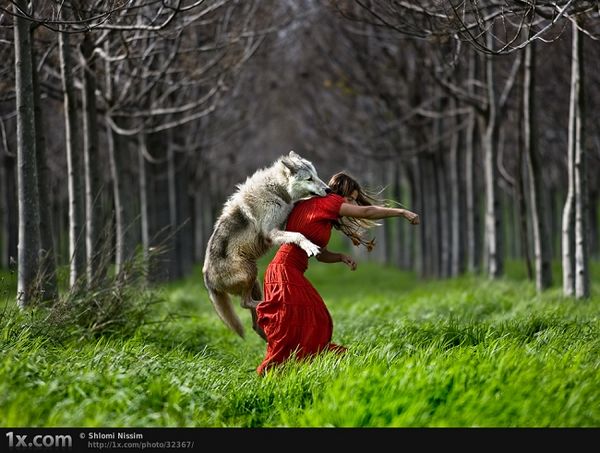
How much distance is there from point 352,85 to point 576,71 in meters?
10.5

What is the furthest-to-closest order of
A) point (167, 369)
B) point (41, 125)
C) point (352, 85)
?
point (352, 85), point (41, 125), point (167, 369)

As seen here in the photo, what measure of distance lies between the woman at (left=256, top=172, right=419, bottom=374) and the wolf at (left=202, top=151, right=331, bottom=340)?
25 cm

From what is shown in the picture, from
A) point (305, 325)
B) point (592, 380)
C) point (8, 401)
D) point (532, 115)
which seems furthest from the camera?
point (532, 115)

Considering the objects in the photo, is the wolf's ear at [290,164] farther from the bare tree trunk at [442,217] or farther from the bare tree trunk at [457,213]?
the bare tree trunk at [442,217]

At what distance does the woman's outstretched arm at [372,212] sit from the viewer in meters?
6.57

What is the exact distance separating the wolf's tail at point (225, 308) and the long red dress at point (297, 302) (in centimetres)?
115

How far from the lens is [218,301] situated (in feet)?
26.8

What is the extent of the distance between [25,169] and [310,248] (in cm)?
354

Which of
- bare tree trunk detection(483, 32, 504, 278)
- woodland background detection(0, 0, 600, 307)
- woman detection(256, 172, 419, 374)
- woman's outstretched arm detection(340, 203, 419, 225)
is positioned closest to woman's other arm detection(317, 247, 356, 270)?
woman detection(256, 172, 419, 374)

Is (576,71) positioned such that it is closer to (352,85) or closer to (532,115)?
(532,115)

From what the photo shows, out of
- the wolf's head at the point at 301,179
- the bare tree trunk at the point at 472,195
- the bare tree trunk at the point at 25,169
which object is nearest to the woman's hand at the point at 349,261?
the wolf's head at the point at 301,179
